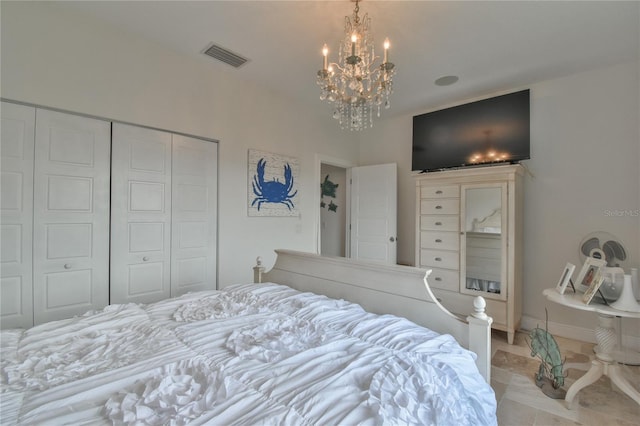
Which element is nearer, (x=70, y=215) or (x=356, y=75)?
Answer: (x=356, y=75)

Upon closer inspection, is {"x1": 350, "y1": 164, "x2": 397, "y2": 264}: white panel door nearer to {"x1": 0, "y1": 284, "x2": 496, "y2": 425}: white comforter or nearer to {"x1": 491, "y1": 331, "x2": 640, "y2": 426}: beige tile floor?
{"x1": 491, "y1": 331, "x2": 640, "y2": 426}: beige tile floor

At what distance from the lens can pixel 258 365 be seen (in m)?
1.05

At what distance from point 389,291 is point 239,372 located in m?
0.96

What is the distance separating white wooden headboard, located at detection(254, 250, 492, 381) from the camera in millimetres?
1303

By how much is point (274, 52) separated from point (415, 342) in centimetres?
260

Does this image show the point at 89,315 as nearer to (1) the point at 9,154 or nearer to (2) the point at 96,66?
(1) the point at 9,154

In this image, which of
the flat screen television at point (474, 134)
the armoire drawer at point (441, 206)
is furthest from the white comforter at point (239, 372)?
the flat screen television at point (474, 134)

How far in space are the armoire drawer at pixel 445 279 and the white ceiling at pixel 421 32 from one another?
2.11 m

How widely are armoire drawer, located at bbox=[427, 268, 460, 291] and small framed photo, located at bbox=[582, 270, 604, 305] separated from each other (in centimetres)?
124

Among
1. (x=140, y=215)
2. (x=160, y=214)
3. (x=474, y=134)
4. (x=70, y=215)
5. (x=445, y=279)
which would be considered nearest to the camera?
(x=70, y=215)

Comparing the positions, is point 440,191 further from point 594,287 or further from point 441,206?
point 594,287

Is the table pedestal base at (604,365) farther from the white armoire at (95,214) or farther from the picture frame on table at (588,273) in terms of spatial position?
the white armoire at (95,214)

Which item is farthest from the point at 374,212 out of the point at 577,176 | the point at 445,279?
the point at 577,176

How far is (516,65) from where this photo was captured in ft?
9.01
